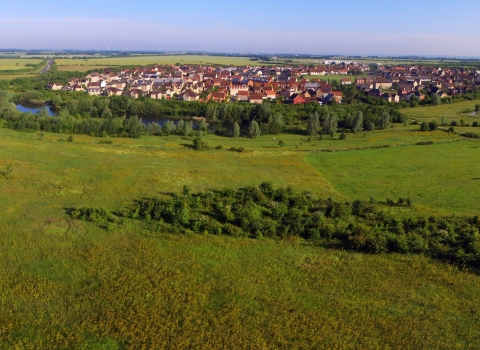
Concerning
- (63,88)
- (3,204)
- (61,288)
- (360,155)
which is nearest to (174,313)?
(61,288)

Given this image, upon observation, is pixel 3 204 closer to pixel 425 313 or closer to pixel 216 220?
pixel 216 220

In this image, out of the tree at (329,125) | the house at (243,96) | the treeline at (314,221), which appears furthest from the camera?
the house at (243,96)

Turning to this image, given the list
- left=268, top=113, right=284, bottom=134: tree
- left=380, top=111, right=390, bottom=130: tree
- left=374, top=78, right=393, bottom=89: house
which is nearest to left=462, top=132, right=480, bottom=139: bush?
left=380, top=111, right=390, bottom=130: tree

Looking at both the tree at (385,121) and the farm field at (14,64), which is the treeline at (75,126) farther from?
the farm field at (14,64)

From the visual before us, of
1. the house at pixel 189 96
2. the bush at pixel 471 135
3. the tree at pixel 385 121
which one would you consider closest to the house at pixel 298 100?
the house at pixel 189 96

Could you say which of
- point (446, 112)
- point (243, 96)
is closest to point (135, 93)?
point (243, 96)

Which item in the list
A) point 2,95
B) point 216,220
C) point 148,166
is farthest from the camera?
point 2,95

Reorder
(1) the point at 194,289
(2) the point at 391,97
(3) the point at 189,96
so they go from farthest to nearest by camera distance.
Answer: (3) the point at 189,96 → (2) the point at 391,97 → (1) the point at 194,289

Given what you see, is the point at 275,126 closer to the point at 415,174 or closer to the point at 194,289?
the point at 415,174

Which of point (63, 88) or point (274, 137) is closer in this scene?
point (274, 137)
